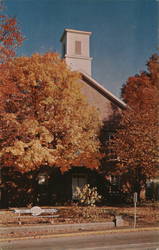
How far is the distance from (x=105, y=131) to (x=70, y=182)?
566cm

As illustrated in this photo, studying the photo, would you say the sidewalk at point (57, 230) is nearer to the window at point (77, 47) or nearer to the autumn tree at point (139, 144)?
the autumn tree at point (139, 144)

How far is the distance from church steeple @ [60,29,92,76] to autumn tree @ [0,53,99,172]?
1114 centimetres

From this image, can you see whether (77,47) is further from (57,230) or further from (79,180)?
(57,230)

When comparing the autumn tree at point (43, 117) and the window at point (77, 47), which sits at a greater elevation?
the window at point (77, 47)

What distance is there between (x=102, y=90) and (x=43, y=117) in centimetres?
940

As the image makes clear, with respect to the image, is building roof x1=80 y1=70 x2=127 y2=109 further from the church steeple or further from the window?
the window

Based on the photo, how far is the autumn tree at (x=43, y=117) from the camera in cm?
1752

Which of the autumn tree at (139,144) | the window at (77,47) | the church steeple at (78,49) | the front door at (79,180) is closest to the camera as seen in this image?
the autumn tree at (139,144)

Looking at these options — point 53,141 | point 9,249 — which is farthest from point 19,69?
Result: point 9,249

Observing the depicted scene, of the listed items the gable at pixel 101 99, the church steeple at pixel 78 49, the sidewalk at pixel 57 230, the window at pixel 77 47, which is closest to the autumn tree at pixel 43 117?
the sidewalk at pixel 57 230

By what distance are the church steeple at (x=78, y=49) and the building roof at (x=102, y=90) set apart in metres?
4.39

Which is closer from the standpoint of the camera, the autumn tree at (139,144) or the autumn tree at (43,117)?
the autumn tree at (43,117)

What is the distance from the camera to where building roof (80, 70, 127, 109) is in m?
26.0

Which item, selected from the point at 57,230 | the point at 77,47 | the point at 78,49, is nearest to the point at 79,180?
the point at 57,230
